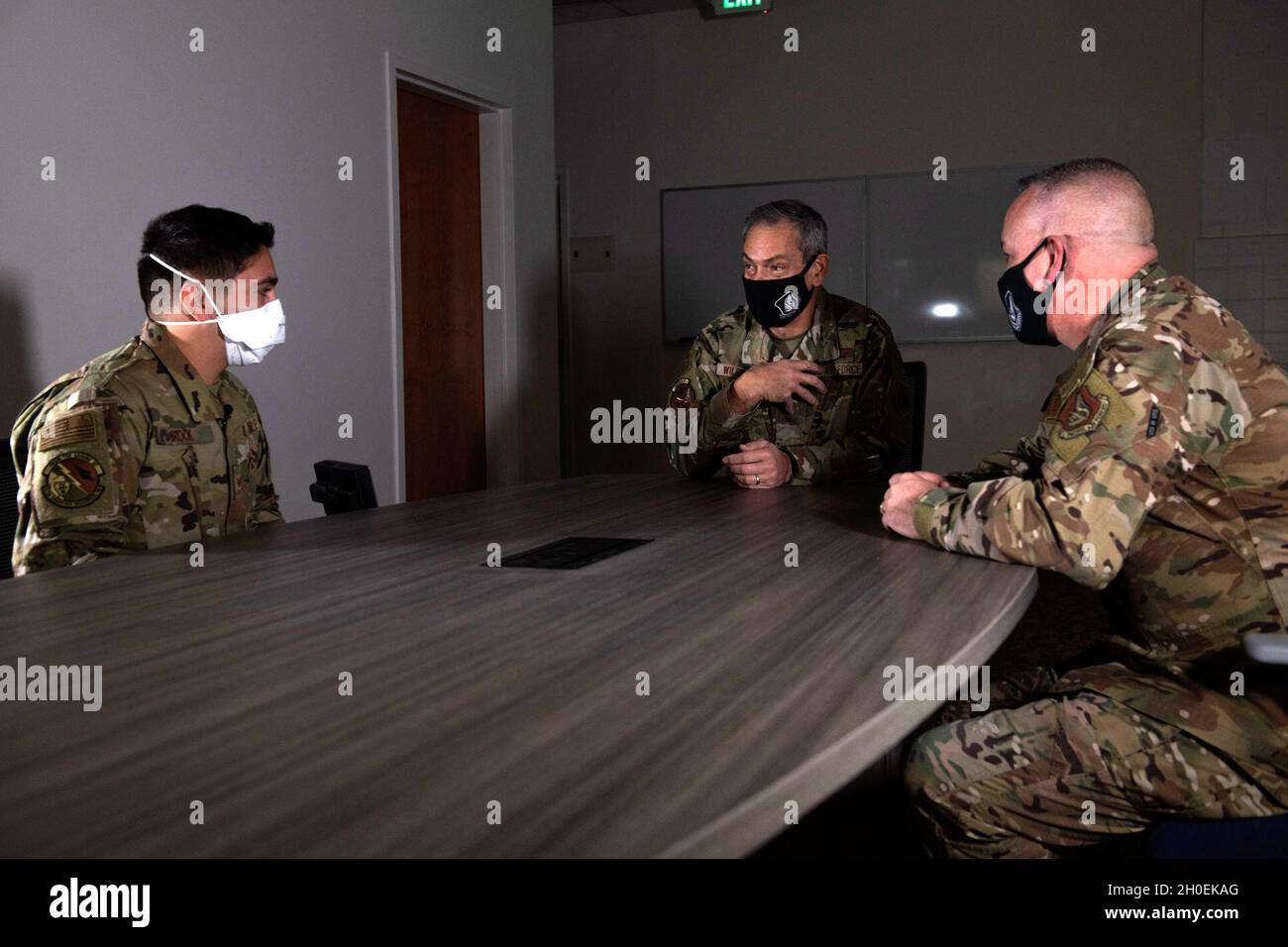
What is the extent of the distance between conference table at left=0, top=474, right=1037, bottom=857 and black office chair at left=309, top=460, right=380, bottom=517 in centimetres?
54

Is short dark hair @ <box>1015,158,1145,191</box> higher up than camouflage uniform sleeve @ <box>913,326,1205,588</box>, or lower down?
higher up

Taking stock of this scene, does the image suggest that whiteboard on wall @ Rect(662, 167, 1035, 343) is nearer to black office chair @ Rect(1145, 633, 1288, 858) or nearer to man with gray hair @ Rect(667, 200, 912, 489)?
man with gray hair @ Rect(667, 200, 912, 489)

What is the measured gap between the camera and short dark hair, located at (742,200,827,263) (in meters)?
2.63

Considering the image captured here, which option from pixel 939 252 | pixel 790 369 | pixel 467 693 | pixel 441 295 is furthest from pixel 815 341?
pixel 939 252

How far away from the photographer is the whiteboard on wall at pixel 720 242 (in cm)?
574

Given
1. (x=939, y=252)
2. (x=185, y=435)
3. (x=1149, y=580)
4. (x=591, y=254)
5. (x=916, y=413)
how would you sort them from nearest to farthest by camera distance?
(x=1149, y=580) < (x=185, y=435) < (x=916, y=413) < (x=939, y=252) < (x=591, y=254)

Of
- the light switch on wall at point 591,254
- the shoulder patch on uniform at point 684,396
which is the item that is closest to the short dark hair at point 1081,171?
the shoulder patch on uniform at point 684,396

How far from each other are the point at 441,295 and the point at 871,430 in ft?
8.12

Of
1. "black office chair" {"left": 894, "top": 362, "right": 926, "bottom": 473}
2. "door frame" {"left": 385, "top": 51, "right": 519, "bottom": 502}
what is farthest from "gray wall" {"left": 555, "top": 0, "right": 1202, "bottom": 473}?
"black office chair" {"left": 894, "top": 362, "right": 926, "bottom": 473}

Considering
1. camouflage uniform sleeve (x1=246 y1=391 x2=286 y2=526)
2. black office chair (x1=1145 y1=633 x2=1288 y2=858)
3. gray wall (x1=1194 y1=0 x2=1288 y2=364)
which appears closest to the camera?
black office chair (x1=1145 y1=633 x2=1288 y2=858)

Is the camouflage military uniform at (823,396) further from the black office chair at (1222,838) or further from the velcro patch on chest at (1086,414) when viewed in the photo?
the black office chair at (1222,838)

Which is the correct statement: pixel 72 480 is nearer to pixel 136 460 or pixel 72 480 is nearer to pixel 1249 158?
pixel 136 460

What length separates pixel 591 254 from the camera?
6.37 meters
